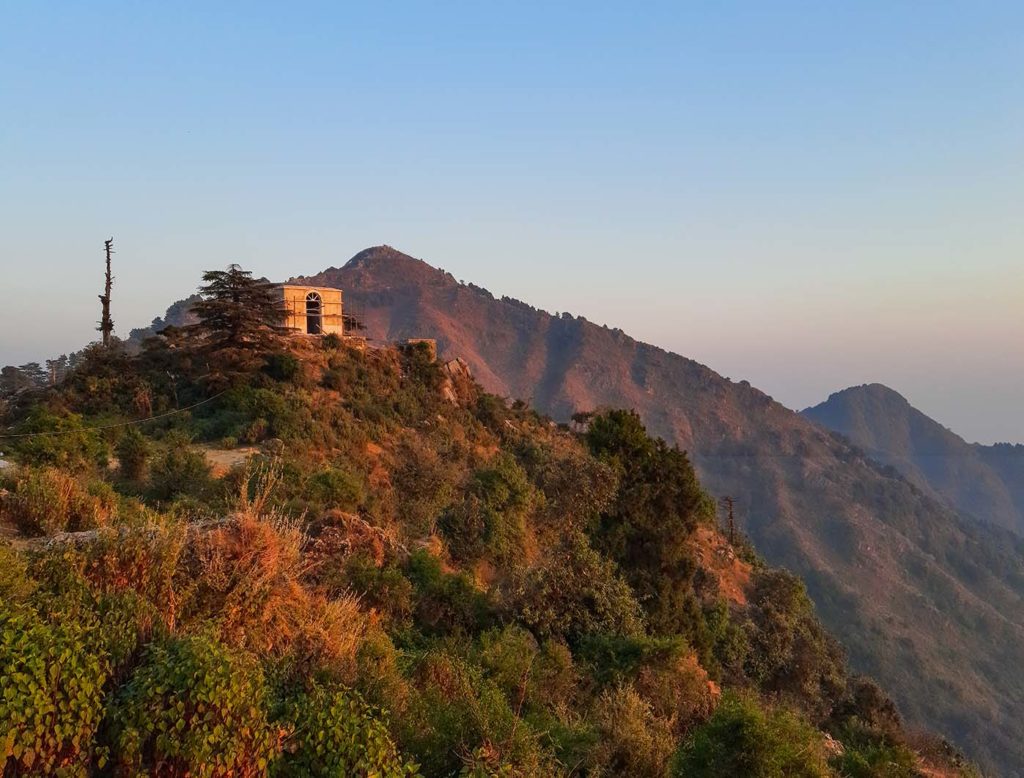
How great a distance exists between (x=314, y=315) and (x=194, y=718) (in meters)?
32.5

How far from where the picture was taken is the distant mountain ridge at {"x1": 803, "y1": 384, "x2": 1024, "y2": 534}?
14262 centimetres

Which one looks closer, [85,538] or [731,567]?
[85,538]

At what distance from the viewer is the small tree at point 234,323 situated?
24.0 metres

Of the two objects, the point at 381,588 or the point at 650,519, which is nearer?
the point at 381,588

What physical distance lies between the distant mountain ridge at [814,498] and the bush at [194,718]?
5247cm

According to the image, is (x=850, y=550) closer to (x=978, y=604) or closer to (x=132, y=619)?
(x=978, y=604)

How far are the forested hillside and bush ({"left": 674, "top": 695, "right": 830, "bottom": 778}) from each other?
25mm

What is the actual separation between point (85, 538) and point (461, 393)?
2848 centimetres

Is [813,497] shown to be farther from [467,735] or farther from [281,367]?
[467,735]

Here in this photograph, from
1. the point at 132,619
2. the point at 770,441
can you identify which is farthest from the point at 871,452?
the point at 132,619

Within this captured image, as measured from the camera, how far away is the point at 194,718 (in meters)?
3.45

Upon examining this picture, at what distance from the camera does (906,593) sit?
65375 millimetres

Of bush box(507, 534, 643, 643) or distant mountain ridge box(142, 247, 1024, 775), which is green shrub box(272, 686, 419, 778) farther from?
distant mountain ridge box(142, 247, 1024, 775)

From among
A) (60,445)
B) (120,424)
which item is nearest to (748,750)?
(60,445)
